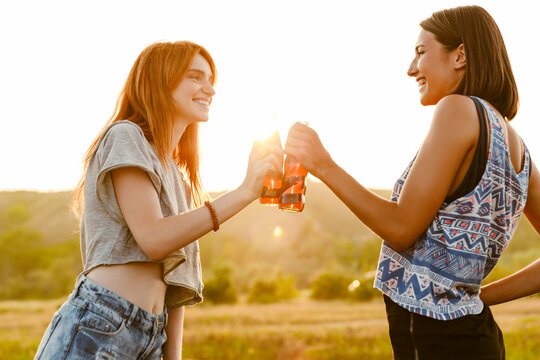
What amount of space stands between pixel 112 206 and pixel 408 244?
1.15 meters

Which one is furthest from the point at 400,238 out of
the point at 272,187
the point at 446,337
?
the point at 272,187

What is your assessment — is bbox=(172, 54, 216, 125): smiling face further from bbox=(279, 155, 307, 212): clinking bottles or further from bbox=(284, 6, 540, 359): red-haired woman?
bbox=(284, 6, 540, 359): red-haired woman

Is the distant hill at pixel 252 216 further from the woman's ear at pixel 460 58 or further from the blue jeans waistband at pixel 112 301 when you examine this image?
the woman's ear at pixel 460 58

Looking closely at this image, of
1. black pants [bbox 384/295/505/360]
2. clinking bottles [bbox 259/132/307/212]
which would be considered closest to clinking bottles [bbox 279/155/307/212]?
clinking bottles [bbox 259/132/307/212]

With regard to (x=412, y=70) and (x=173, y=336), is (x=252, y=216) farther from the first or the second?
(x=412, y=70)

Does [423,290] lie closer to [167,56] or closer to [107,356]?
[107,356]

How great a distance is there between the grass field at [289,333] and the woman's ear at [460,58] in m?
7.43

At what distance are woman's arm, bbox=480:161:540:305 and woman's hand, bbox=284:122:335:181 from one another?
88cm

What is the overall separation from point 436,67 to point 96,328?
1674mm

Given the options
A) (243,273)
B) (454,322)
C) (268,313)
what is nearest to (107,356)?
(454,322)

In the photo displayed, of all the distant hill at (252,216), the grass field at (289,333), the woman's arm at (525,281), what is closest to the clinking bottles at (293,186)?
the woman's arm at (525,281)

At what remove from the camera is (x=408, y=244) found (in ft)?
6.02

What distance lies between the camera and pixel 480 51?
1920 mm

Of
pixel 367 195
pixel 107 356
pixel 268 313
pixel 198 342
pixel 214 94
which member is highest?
pixel 214 94
